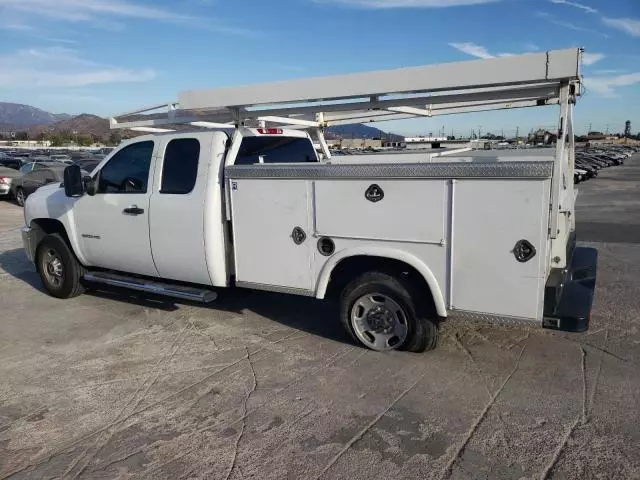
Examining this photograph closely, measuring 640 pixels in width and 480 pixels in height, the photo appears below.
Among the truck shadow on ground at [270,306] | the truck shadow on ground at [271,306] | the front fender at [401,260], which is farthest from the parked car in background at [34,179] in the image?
the front fender at [401,260]

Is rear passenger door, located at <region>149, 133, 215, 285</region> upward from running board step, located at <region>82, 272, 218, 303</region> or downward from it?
upward

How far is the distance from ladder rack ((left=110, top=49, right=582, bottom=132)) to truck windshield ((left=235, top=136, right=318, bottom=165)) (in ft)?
0.72

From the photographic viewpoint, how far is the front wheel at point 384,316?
179 inches

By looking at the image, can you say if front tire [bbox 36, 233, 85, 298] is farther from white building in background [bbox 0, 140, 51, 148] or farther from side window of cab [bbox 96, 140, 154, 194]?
white building in background [bbox 0, 140, 51, 148]

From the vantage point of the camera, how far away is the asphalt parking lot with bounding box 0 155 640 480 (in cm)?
322

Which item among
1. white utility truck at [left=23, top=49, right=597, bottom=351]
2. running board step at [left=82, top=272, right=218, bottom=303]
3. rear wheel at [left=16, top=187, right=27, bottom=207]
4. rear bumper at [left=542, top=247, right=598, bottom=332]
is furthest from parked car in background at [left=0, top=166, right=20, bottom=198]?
rear bumper at [left=542, top=247, right=598, bottom=332]

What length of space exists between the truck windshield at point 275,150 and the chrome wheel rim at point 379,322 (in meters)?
1.89

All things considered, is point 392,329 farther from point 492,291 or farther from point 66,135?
point 66,135

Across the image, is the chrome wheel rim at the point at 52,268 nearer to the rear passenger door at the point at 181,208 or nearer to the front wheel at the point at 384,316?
the rear passenger door at the point at 181,208

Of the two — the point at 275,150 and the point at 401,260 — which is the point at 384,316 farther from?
the point at 275,150

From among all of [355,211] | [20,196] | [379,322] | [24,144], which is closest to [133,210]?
[355,211]

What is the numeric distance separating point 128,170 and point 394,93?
10.6ft

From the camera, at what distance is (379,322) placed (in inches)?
187

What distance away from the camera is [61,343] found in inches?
209
